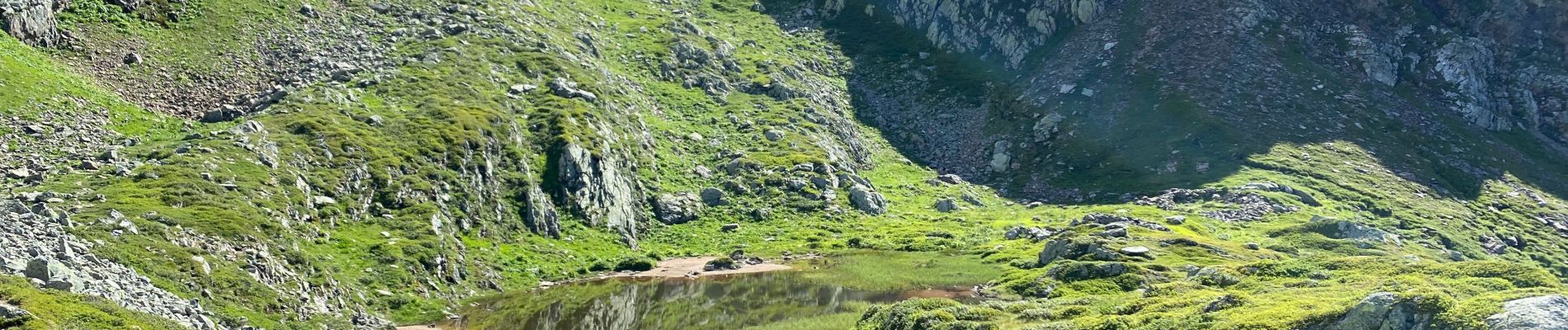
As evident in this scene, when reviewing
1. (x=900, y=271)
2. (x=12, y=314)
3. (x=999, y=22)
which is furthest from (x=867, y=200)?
(x=12, y=314)

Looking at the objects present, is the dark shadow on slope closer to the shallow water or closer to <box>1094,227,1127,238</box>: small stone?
<box>1094,227,1127,238</box>: small stone

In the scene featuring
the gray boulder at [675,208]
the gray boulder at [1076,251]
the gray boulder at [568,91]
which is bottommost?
the gray boulder at [675,208]

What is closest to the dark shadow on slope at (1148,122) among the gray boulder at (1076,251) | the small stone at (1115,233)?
the small stone at (1115,233)

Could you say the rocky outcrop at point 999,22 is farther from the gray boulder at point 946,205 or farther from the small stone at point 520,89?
the small stone at point 520,89

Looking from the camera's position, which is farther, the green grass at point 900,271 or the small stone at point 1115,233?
the small stone at point 1115,233

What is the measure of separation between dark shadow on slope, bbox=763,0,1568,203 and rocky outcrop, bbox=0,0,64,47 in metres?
73.1

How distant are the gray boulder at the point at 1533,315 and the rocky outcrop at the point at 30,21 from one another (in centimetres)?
7883

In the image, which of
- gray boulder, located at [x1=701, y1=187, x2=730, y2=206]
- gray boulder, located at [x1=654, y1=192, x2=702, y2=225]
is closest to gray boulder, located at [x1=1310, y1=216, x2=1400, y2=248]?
gray boulder, located at [x1=701, y1=187, x2=730, y2=206]

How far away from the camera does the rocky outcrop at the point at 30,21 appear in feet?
236

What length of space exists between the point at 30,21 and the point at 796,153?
57432mm

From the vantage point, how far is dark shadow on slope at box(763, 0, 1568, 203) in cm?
10412

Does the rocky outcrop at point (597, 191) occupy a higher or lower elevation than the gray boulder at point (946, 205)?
higher

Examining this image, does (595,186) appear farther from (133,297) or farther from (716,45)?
(716,45)

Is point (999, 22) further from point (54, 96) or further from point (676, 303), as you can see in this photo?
point (54, 96)
